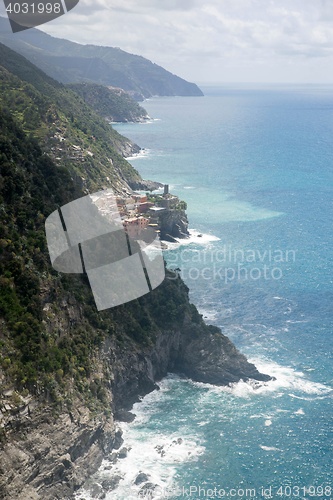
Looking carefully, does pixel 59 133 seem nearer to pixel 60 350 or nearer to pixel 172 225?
pixel 172 225

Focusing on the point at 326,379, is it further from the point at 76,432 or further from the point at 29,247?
the point at 29,247

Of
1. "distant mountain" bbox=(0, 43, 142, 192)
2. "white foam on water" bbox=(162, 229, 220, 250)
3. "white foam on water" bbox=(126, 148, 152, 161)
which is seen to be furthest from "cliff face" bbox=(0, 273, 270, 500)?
"white foam on water" bbox=(126, 148, 152, 161)

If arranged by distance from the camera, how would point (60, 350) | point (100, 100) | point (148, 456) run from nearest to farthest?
point (60, 350) < point (148, 456) < point (100, 100)

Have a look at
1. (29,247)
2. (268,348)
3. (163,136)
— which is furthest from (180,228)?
(163,136)

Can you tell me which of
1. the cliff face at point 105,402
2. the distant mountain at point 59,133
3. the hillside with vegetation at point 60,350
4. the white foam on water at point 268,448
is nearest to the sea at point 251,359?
the white foam on water at point 268,448

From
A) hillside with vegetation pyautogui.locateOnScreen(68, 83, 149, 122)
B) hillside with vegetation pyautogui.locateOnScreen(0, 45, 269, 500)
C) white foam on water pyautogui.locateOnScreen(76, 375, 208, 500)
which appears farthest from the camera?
hillside with vegetation pyautogui.locateOnScreen(68, 83, 149, 122)

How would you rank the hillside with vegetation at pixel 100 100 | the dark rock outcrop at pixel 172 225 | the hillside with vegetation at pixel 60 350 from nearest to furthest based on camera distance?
the hillside with vegetation at pixel 60 350
the dark rock outcrop at pixel 172 225
the hillside with vegetation at pixel 100 100

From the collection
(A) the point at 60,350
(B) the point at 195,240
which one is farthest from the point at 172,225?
(A) the point at 60,350

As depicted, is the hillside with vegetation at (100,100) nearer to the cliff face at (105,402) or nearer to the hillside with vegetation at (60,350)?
the hillside with vegetation at (60,350)

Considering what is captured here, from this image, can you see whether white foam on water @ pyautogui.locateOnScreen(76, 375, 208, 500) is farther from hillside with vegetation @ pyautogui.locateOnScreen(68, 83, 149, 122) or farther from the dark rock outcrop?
hillside with vegetation @ pyautogui.locateOnScreen(68, 83, 149, 122)
